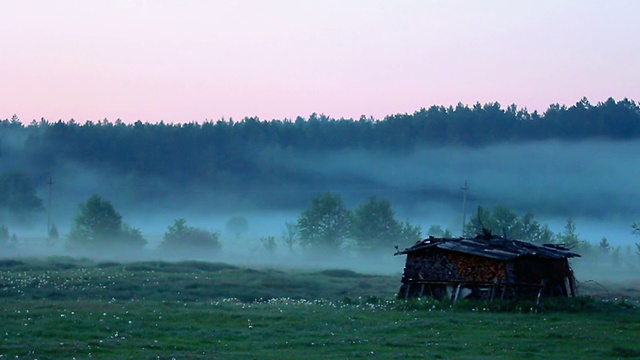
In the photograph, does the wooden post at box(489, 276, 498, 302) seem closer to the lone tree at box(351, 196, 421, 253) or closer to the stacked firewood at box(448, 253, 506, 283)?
the stacked firewood at box(448, 253, 506, 283)

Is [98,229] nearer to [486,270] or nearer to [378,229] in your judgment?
[378,229]

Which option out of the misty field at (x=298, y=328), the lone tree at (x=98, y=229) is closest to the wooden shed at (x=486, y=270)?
the misty field at (x=298, y=328)

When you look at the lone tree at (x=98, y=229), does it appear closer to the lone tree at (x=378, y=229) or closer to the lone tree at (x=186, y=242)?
the lone tree at (x=186, y=242)

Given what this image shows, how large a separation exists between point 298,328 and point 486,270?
52.5 ft

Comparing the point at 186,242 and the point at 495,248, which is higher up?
the point at 186,242

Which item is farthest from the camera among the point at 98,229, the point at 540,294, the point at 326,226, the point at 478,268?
the point at 326,226

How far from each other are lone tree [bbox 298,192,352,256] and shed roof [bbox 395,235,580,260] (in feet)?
285

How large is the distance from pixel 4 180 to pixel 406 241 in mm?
87573

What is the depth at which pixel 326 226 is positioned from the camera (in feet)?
456

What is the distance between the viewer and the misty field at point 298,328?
91.5 ft

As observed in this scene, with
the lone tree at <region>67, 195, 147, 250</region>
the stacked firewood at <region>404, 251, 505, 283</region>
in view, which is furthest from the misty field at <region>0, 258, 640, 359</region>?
the lone tree at <region>67, 195, 147, 250</region>

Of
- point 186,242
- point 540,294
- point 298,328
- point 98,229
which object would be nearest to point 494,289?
point 540,294

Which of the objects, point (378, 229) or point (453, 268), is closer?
point (453, 268)

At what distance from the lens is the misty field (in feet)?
91.5
